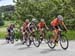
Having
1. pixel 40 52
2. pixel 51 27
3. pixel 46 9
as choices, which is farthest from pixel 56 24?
pixel 46 9

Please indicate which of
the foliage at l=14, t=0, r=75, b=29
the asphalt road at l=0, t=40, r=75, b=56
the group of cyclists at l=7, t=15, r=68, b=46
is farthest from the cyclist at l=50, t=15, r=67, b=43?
the foliage at l=14, t=0, r=75, b=29

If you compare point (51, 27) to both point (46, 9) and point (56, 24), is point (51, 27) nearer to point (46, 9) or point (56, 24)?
point (56, 24)

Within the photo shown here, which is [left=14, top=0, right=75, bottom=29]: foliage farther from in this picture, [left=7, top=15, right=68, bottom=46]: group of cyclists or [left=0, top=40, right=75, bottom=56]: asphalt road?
[left=0, top=40, right=75, bottom=56]: asphalt road

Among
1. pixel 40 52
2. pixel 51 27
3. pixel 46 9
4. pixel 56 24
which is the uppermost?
pixel 56 24

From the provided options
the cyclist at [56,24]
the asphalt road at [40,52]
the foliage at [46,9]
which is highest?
the cyclist at [56,24]

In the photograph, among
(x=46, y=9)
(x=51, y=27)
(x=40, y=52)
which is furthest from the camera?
(x=46, y=9)

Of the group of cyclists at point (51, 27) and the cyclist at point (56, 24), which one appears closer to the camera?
the cyclist at point (56, 24)

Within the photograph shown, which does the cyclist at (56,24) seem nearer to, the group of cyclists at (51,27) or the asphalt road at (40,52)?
the group of cyclists at (51,27)

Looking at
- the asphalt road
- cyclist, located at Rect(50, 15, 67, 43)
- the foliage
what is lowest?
the foliage

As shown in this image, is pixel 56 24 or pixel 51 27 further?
pixel 51 27

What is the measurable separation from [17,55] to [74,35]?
16.0 m

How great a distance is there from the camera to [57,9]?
166 feet

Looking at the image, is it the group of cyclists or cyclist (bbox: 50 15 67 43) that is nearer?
cyclist (bbox: 50 15 67 43)

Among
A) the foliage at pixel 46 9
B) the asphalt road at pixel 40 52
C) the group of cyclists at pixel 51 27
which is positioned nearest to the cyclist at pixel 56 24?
the group of cyclists at pixel 51 27
